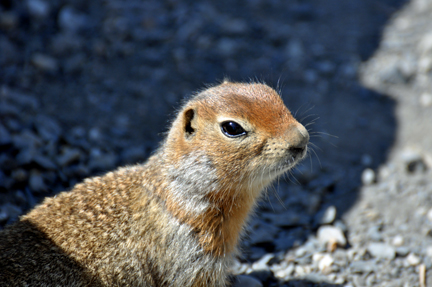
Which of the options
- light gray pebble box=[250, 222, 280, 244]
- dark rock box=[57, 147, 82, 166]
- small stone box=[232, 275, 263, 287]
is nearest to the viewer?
small stone box=[232, 275, 263, 287]

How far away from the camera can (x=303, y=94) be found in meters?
5.98

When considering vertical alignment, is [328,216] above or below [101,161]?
below

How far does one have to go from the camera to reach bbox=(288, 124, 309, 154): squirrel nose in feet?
9.50

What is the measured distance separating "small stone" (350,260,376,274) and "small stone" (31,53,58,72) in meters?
4.40

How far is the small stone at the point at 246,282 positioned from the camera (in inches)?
140

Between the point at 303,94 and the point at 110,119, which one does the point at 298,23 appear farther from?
the point at 110,119

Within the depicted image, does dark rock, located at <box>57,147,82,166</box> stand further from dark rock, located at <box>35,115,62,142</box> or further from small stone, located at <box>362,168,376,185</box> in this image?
small stone, located at <box>362,168,376,185</box>

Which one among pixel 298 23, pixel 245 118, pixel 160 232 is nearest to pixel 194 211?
pixel 160 232

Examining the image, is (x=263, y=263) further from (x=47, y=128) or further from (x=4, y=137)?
(x=4, y=137)

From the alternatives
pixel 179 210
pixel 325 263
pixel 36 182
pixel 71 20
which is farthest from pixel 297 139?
pixel 71 20

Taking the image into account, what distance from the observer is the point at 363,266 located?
3760mm

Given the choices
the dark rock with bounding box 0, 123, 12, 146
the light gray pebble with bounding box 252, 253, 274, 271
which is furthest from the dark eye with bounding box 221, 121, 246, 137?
the dark rock with bounding box 0, 123, 12, 146

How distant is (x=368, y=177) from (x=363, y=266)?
1.34m

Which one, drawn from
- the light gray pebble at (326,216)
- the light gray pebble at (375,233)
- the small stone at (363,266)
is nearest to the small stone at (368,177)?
the light gray pebble at (326,216)
